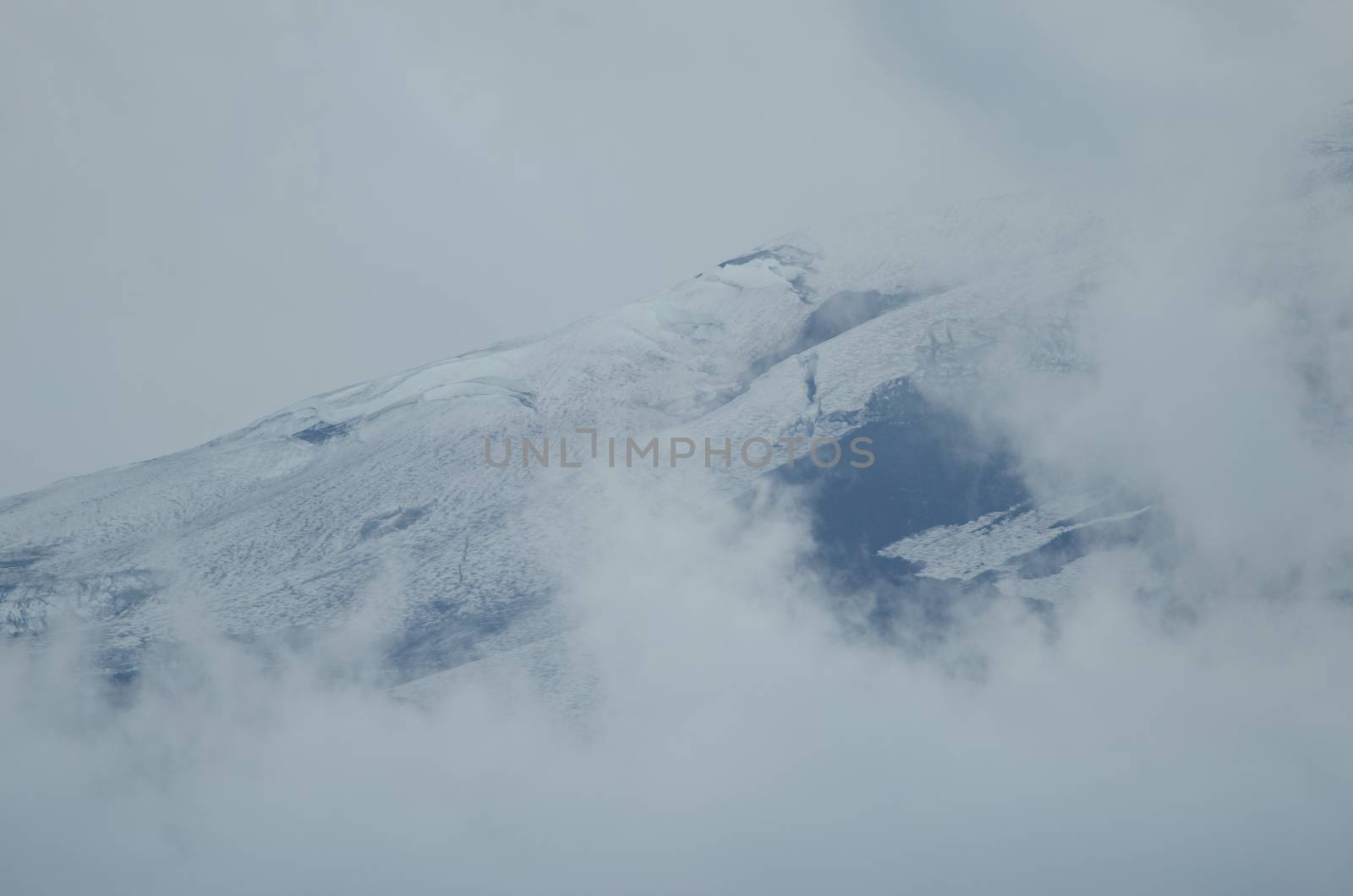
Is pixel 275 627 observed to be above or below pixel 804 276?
below

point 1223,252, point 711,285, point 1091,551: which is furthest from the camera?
point 711,285

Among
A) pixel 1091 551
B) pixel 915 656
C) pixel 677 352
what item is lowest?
pixel 915 656

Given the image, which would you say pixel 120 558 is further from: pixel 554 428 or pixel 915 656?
pixel 915 656

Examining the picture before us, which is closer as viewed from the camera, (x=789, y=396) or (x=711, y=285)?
(x=789, y=396)

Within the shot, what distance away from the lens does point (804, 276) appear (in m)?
Result: 64.6

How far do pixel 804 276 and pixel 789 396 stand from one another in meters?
7.88

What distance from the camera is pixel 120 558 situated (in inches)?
2335

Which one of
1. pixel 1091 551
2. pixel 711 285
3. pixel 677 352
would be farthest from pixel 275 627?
pixel 1091 551

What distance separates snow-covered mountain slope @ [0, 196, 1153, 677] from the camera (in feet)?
189

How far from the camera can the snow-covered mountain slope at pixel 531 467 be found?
189ft

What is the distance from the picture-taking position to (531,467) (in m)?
60.2

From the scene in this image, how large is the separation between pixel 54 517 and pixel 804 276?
3515 centimetres

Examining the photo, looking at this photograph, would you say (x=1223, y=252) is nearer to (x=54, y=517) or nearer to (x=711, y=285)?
(x=711, y=285)

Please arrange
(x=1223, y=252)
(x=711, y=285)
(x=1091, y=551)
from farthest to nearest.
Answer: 1. (x=711, y=285)
2. (x=1223, y=252)
3. (x=1091, y=551)
